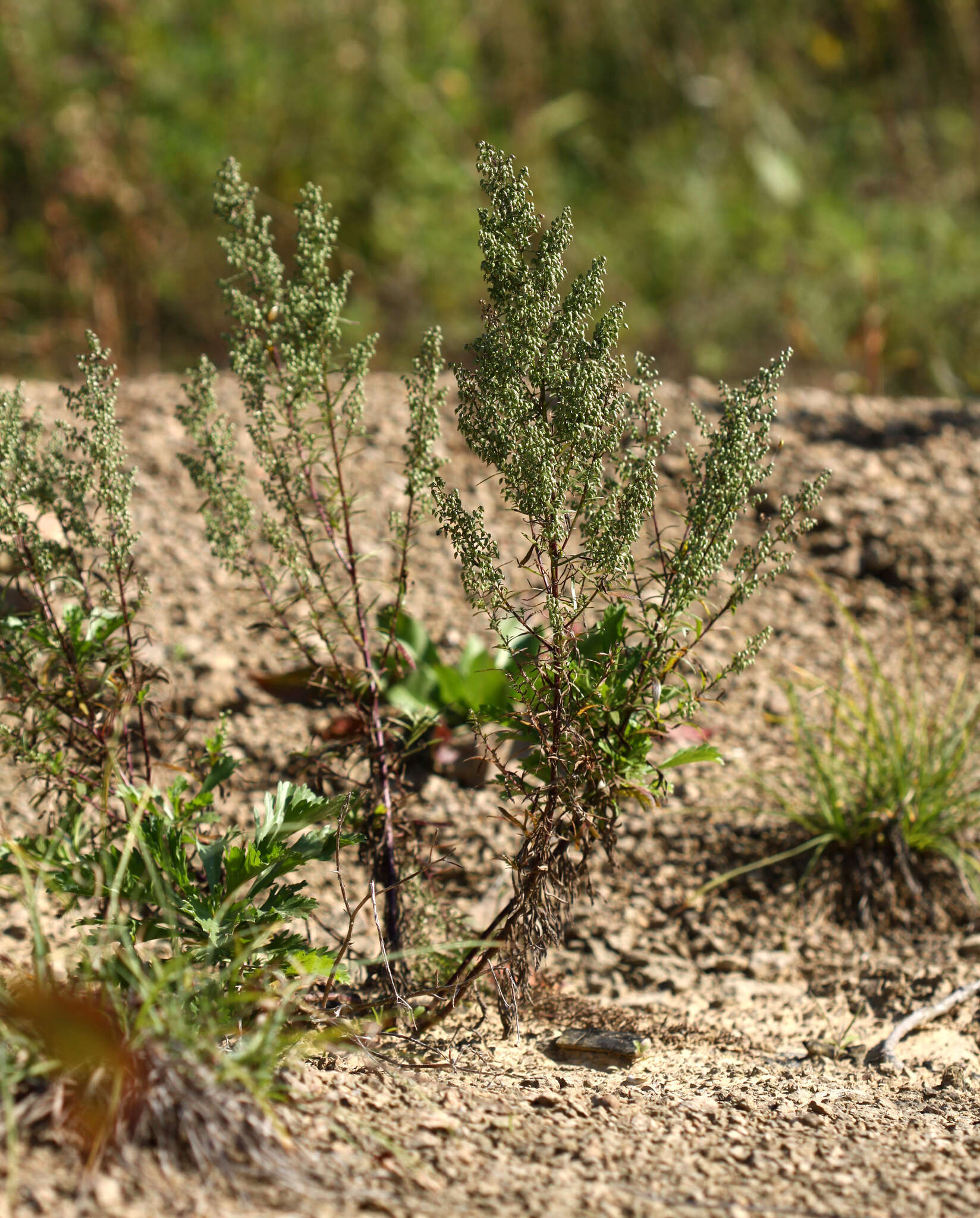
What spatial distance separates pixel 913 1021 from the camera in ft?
7.73

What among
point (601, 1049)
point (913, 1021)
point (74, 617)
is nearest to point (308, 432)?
point (74, 617)

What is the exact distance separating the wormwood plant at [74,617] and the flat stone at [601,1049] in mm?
961

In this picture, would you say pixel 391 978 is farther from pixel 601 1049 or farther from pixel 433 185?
pixel 433 185

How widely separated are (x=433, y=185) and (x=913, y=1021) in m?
4.71

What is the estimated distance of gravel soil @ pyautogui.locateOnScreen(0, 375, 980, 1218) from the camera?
1.55 meters

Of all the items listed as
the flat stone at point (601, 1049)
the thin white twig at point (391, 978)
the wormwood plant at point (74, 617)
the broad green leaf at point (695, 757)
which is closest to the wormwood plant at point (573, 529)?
the broad green leaf at point (695, 757)

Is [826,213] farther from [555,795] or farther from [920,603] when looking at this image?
[555,795]

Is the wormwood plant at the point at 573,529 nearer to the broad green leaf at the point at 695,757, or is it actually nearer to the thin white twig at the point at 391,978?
the broad green leaf at the point at 695,757

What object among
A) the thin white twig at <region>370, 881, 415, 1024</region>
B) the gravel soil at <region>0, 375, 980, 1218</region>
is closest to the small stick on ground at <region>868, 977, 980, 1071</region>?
the gravel soil at <region>0, 375, 980, 1218</region>

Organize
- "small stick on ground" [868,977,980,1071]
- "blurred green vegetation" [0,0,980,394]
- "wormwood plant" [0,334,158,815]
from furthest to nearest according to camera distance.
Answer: "blurred green vegetation" [0,0,980,394], "small stick on ground" [868,977,980,1071], "wormwood plant" [0,334,158,815]

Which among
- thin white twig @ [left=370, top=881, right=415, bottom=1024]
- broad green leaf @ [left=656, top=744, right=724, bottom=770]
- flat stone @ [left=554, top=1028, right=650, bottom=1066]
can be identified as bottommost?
flat stone @ [left=554, top=1028, right=650, bottom=1066]

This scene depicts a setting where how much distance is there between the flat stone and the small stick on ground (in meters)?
0.48

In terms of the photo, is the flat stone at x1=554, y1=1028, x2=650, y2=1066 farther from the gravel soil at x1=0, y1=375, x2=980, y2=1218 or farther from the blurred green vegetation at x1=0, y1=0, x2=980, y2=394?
the blurred green vegetation at x1=0, y1=0, x2=980, y2=394

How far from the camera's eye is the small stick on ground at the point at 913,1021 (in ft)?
7.47
